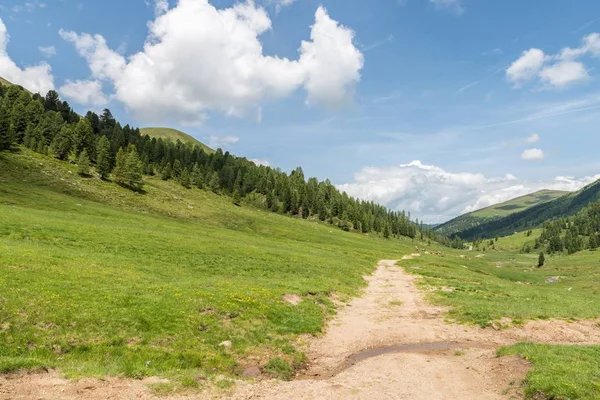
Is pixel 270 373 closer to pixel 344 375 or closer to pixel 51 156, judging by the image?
pixel 344 375

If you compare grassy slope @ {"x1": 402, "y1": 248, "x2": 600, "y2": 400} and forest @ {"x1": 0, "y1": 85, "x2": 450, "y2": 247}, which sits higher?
forest @ {"x1": 0, "y1": 85, "x2": 450, "y2": 247}

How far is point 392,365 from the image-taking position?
744 inches

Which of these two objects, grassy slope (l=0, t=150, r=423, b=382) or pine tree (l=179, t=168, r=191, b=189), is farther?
pine tree (l=179, t=168, r=191, b=189)

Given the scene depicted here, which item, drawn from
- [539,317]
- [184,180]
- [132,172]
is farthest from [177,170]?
[539,317]

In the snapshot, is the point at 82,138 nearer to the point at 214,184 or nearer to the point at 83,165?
the point at 83,165

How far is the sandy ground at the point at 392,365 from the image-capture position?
13.1 m

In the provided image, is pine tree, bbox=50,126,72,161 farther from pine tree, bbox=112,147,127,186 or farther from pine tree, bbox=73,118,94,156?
pine tree, bbox=112,147,127,186

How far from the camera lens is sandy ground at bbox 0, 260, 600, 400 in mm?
13117

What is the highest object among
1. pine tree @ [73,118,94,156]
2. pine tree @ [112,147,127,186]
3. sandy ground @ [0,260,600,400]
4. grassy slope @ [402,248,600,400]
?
pine tree @ [73,118,94,156]

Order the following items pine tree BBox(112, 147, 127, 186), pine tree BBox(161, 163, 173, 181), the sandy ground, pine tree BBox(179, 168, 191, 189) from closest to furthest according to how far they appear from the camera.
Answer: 1. the sandy ground
2. pine tree BBox(112, 147, 127, 186)
3. pine tree BBox(179, 168, 191, 189)
4. pine tree BBox(161, 163, 173, 181)

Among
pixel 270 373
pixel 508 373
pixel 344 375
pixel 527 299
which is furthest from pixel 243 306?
pixel 527 299

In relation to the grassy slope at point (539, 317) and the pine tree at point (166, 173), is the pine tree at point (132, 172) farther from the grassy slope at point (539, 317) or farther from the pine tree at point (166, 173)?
the grassy slope at point (539, 317)

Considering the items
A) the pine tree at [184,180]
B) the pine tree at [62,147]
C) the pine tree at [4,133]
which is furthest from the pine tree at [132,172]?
the pine tree at [184,180]

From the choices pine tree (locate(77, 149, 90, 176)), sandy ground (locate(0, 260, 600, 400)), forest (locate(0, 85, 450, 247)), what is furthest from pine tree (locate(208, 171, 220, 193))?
sandy ground (locate(0, 260, 600, 400))
